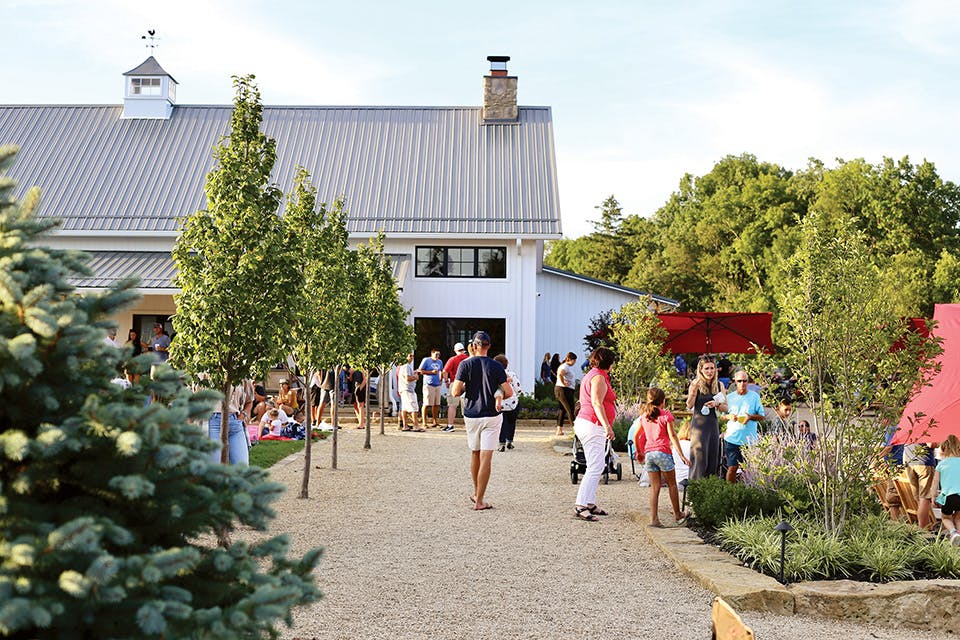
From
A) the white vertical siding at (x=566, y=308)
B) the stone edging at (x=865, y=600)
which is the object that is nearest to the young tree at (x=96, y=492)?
the stone edging at (x=865, y=600)

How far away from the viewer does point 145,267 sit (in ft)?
86.2

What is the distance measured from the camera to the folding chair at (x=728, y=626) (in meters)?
4.16

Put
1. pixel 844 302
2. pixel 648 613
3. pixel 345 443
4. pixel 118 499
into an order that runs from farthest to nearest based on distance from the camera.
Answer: pixel 345 443 < pixel 844 302 < pixel 648 613 < pixel 118 499

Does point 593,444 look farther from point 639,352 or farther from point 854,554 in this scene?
point 639,352

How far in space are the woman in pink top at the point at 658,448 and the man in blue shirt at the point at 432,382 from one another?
41.6 feet

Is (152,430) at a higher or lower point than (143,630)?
higher

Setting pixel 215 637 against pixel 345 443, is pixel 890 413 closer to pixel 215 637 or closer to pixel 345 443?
pixel 215 637

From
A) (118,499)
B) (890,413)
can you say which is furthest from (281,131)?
(118,499)

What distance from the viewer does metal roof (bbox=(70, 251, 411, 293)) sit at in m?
24.3

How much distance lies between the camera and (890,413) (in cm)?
780

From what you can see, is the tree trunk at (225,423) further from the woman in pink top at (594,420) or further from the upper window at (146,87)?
the upper window at (146,87)

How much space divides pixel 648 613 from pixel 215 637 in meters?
A: 4.32

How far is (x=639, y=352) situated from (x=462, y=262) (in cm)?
943

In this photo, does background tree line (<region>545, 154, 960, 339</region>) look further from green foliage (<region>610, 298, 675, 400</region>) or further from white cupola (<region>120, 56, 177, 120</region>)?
white cupola (<region>120, 56, 177, 120</region>)
